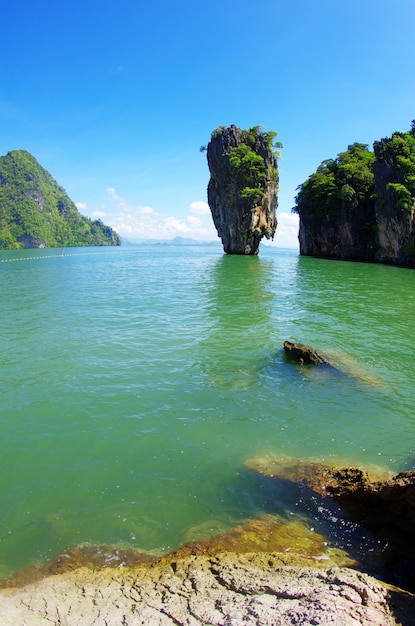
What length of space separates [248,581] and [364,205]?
5619 cm

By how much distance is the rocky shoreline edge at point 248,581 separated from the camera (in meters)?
3.15

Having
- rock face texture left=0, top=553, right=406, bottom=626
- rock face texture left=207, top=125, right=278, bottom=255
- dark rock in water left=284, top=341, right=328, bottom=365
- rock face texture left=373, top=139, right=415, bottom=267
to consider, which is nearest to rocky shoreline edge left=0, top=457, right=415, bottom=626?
rock face texture left=0, top=553, right=406, bottom=626

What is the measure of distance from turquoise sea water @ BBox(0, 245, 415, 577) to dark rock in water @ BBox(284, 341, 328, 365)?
41cm

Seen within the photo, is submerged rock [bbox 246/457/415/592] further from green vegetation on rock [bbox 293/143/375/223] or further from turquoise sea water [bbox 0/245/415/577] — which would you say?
green vegetation on rock [bbox 293/143/375/223]

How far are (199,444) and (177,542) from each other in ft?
7.40

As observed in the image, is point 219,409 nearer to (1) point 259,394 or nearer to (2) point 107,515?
(1) point 259,394

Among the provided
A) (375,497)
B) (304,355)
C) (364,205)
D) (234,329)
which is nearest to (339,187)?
(364,205)

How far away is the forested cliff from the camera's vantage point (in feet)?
139

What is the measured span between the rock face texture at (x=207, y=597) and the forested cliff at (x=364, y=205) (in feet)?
148

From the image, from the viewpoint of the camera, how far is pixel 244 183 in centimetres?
5706


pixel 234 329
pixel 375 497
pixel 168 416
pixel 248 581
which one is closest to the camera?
pixel 248 581

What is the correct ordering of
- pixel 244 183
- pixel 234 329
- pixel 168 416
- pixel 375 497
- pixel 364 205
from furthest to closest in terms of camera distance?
pixel 244 183 → pixel 364 205 → pixel 234 329 → pixel 168 416 → pixel 375 497

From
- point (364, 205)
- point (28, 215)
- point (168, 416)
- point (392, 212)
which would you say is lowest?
point (168, 416)

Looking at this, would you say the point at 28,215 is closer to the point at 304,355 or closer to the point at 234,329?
the point at 234,329
